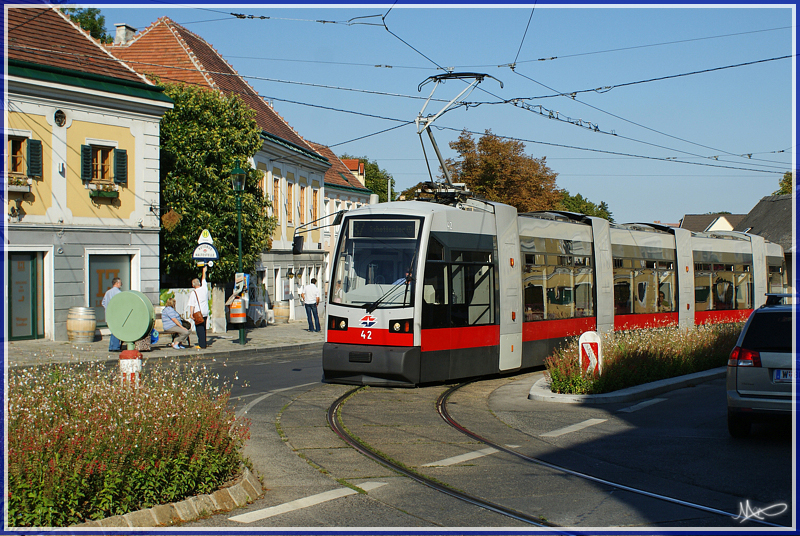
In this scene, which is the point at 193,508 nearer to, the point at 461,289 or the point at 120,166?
the point at 461,289

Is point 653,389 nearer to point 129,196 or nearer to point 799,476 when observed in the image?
point 799,476

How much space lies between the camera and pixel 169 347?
66.5 ft

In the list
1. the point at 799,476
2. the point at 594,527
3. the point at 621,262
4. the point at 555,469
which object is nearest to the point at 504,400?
the point at 555,469

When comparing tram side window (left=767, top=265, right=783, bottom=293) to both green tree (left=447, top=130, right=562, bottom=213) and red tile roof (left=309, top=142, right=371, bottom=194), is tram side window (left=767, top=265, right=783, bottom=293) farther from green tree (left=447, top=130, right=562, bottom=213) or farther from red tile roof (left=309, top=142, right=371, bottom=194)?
red tile roof (left=309, top=142, right=371, bottom=194)

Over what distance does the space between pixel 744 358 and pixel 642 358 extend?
5.00 meters

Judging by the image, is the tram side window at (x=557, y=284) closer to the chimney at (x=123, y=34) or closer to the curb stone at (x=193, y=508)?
the curb stone at (x=193, y=508)

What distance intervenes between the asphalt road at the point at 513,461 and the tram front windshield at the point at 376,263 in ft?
5.03

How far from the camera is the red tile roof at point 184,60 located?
3112cm

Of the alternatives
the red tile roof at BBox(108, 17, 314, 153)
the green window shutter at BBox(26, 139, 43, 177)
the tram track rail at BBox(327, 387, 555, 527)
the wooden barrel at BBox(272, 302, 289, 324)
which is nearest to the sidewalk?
the green window shutter at BBox(26, 139, 43, 177)

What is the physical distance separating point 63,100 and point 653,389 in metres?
17.2

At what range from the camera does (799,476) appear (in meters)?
7.29

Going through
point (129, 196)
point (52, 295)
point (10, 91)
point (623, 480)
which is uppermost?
point (10, 91)

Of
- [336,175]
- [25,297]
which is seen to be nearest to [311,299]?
[25,297]

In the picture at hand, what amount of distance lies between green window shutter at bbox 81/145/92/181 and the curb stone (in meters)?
17.2
